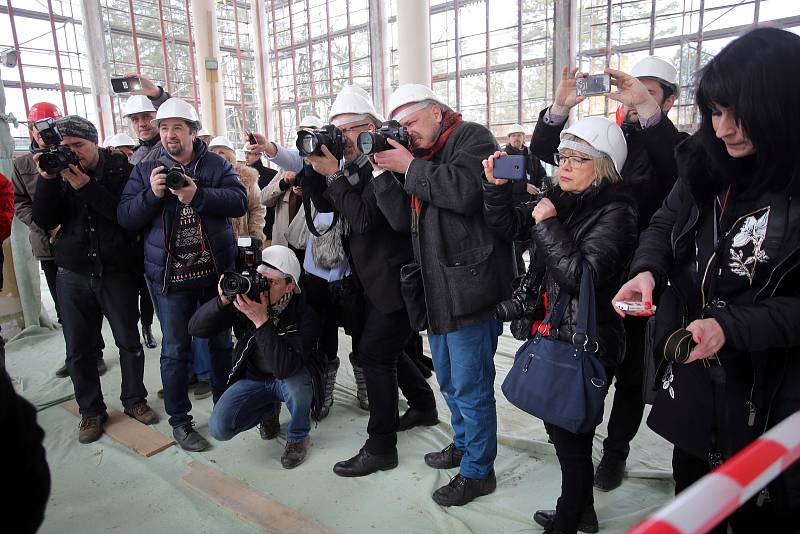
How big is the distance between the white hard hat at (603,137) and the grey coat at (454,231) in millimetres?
363

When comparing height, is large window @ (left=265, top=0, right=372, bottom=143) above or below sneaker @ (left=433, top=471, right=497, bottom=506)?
above

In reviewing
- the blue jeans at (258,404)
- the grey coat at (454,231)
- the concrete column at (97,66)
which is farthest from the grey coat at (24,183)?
the concrete column at (97,66)

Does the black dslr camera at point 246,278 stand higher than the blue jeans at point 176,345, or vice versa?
the black dslr camera at point 246,278

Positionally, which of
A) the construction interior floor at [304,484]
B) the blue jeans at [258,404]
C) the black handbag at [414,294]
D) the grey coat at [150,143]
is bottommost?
the construction interior floor at [304,484]

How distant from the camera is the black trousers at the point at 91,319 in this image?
261cm

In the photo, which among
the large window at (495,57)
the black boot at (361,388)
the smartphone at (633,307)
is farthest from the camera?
the large window at (495,57)

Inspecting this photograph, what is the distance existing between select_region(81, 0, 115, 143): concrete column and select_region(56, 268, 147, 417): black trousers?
9.10 m

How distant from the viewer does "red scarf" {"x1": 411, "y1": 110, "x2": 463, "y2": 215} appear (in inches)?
76.0

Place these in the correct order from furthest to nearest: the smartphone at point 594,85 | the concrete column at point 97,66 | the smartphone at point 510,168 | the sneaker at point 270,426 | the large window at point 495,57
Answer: the concrete column at point 97,66, the large window at point 495,57, the sneaker at point 270,426, the smartphone at point 594,85, the smartphone at point 510,168

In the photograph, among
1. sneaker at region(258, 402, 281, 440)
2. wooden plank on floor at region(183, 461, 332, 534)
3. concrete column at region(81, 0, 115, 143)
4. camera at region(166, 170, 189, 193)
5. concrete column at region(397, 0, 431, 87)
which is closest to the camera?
wooden plank on floor at region(183, 461, 332, 534)

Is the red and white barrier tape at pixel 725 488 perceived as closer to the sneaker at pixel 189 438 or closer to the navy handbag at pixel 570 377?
the navy handbag at pixel 570 377

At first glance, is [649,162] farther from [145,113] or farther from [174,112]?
[145,113]

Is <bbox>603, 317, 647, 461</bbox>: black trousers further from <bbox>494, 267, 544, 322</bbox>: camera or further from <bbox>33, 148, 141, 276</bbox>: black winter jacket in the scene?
<bbox>33, 148, 141, 276</bbox>: black winter jacket

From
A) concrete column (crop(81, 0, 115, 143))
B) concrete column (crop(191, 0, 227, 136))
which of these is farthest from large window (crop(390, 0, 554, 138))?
concrete column (crop(81, 0, 115, 143))
